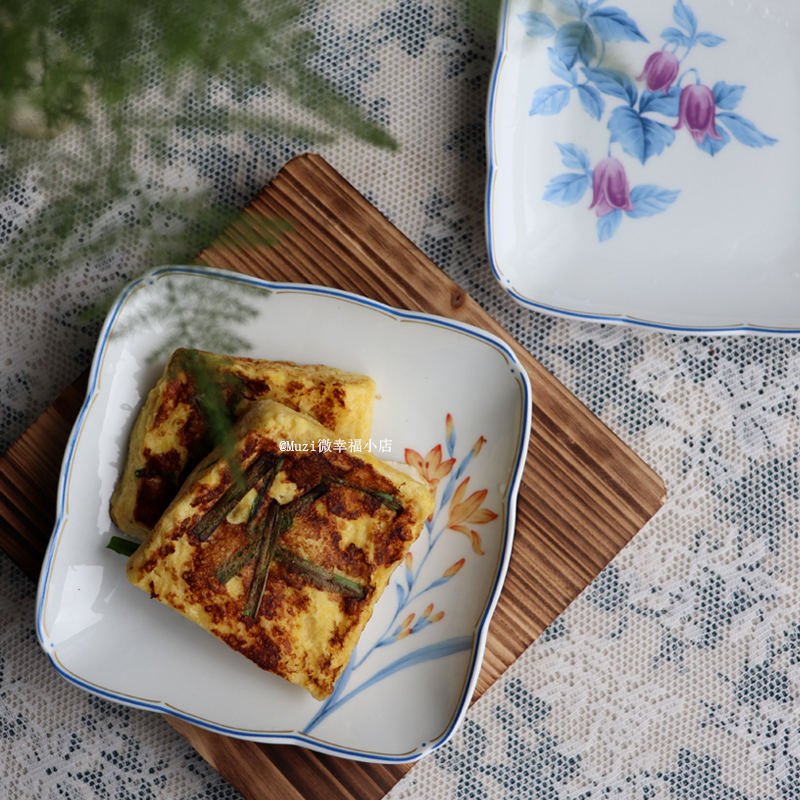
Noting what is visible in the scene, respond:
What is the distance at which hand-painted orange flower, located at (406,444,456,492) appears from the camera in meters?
1.38

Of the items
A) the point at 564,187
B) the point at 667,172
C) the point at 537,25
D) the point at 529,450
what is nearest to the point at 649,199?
the point at 667,172

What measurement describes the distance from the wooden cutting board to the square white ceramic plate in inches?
2.9

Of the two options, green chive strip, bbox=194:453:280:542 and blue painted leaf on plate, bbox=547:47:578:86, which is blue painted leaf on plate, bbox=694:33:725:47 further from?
green chive strip, bbox=194:453:280:542

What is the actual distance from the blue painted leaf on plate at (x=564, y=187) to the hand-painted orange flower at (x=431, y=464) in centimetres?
59

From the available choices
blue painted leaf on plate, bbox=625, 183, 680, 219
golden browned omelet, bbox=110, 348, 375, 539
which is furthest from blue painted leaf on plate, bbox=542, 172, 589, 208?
golden browned omelet, bbox=110, 348, 375, 539

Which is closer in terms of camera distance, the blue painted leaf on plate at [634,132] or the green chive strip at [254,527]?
the green chive strip at [254,527]

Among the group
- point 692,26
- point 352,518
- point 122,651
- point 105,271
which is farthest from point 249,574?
point 692,26

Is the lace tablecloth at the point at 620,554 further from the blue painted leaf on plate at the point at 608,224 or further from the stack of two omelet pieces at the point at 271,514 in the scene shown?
the stack of two omelet pieces at the point at 271,514

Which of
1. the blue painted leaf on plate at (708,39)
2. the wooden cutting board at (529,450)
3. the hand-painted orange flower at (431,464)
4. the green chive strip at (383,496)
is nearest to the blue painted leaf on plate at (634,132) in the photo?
the blue painted leaf on plate at (708,39)

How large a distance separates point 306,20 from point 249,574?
45.9 inches

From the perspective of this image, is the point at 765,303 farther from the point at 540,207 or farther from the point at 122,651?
the point at 122,651

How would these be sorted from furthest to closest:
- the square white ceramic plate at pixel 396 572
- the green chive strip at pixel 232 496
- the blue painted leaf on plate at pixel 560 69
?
the blue painted leaf on plate at pixel 560 69 → the square white ceramic plate at pixel 396 572 → the green chive strip at pixel 232 496

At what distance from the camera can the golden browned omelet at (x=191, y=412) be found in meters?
1.27

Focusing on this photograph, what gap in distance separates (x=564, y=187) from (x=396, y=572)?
2.88 feet
